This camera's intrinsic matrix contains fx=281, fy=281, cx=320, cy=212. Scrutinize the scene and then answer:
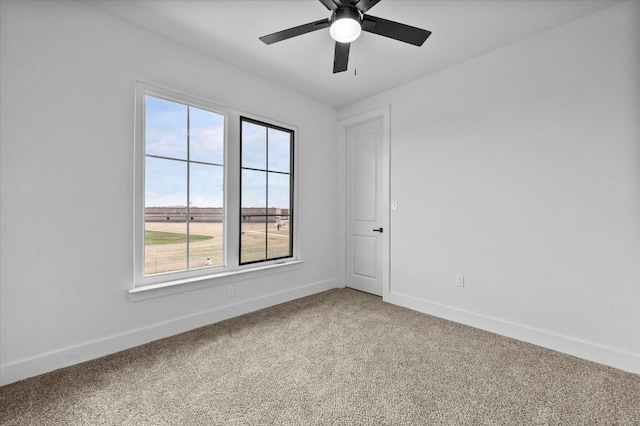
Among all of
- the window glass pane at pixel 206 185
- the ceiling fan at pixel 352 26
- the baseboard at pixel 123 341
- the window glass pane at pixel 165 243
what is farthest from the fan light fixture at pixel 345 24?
the baseboard at pixel 123 341

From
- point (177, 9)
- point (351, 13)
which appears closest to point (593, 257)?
point (351, 13)

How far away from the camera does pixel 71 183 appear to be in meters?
2.01

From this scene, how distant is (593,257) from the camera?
2148 mm

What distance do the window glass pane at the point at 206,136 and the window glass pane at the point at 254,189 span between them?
355 mm

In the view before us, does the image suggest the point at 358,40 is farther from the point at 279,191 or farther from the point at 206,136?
Answer: the point at 279,191

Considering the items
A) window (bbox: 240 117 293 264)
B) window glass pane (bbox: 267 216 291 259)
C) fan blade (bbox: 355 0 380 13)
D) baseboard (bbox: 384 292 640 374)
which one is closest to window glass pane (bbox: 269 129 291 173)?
window (bbox: 240 117 293 264)

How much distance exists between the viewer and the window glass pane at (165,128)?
8.04ft

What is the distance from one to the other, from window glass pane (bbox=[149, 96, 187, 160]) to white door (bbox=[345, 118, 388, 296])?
224cm

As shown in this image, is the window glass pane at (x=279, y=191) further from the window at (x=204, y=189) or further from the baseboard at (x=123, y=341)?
the baseboard at (x=123, y=341)

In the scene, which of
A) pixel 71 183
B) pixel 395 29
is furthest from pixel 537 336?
pixel 71 183

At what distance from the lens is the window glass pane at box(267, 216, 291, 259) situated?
11.2ft

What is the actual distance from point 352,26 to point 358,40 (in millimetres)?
830

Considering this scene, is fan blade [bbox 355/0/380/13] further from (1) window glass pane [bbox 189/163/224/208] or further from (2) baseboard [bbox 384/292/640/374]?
(2) baseboard [bbox 384/292/640/374]

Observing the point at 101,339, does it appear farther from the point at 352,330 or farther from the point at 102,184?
the point at 352,330
